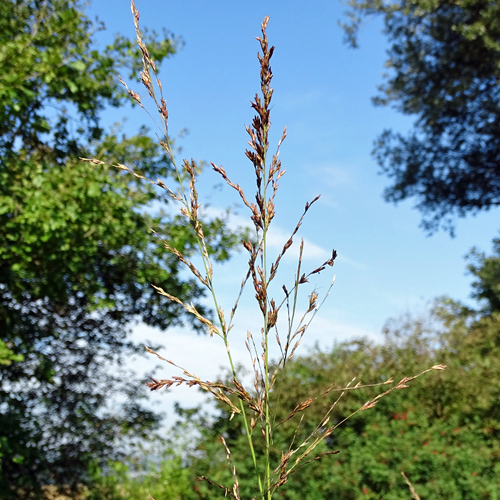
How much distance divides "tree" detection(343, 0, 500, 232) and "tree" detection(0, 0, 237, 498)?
9.95m

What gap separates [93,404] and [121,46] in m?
5.55

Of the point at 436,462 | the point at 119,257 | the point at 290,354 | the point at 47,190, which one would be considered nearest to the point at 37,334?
the point at 119,257

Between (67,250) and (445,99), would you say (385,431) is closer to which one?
(67,250)

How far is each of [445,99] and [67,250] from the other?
12.5 metres

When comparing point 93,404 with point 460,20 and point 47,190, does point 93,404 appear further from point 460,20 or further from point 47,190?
point 460,20

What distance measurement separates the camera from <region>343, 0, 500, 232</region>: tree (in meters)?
15.5

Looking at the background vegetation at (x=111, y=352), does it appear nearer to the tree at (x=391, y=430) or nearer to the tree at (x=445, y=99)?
the tree at (x=391, y=430)

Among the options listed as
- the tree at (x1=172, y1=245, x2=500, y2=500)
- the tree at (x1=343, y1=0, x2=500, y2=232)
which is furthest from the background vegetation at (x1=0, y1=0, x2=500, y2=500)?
the tree at (x1=343, y1=0, x2=500, y2=232)

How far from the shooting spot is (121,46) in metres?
7.96

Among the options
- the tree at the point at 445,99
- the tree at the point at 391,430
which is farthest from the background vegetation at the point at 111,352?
the tree at the point at 445,99

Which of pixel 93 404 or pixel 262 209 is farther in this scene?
pixel 93 404

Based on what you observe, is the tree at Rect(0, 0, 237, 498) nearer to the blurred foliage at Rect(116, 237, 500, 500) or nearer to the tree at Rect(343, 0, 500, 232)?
the blurred foliage at Rect(116, 237, 500, 500)

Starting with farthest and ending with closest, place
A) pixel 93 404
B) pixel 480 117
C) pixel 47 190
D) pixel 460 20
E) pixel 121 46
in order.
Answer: pixel 480 117 → pixel 460 20 → pixel 93 404 → pixel 121 46 → pixel 47 190

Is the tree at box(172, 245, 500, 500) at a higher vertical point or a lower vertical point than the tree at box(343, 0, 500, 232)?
lower
